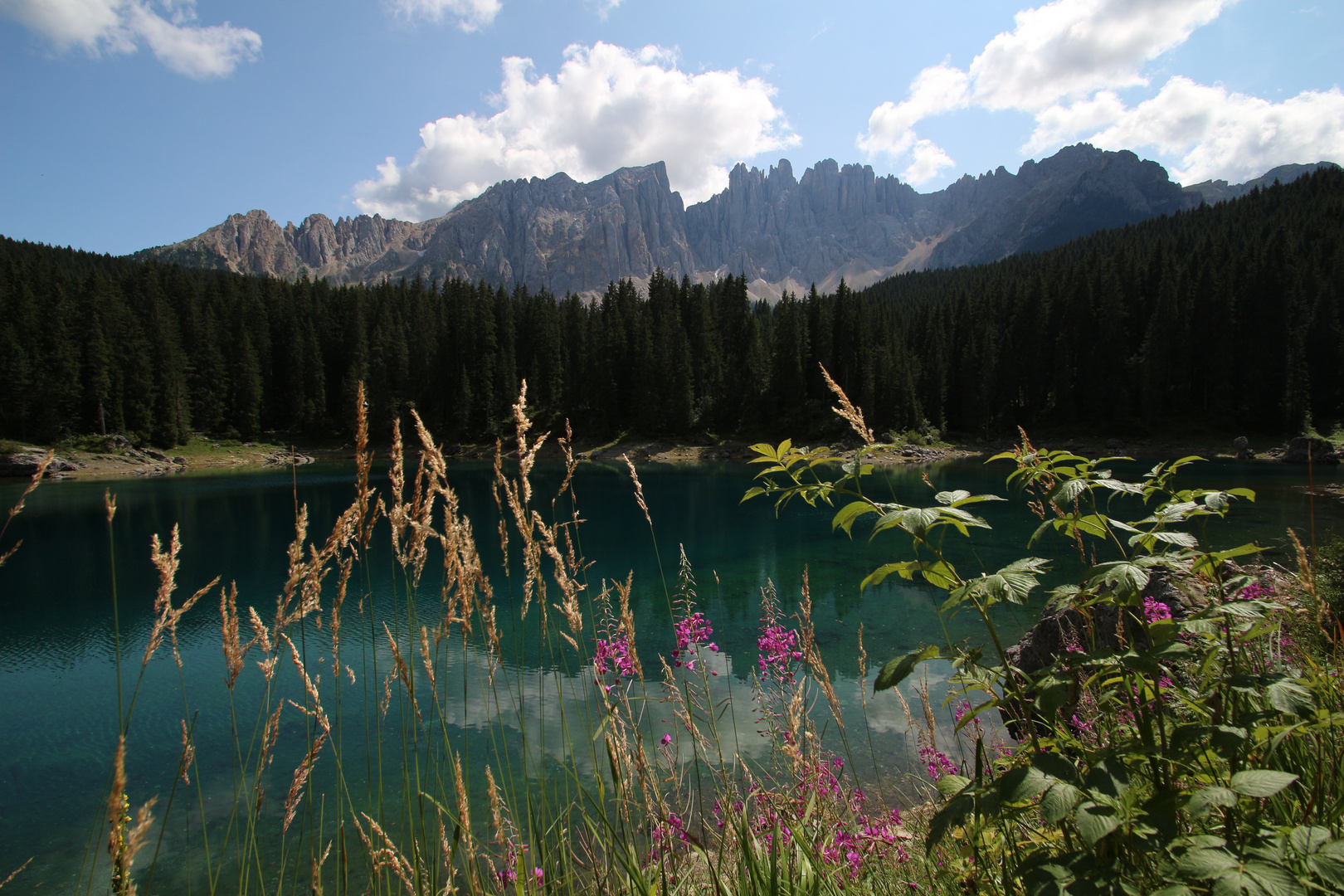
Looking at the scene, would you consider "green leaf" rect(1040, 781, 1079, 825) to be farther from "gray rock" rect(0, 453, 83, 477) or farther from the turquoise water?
"gray rock" rect(0, 453, 83, 477)

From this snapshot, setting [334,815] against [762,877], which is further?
[334,815]

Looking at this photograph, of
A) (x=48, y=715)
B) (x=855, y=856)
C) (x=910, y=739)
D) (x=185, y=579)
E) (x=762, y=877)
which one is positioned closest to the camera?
(x=762, y=877)

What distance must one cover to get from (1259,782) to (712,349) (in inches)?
2441

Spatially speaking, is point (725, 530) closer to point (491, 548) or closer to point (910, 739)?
point (491, 548)

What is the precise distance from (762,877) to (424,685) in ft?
25.7

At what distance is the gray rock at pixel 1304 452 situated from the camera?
36.7 m

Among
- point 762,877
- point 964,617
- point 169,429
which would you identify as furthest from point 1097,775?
point 169,429

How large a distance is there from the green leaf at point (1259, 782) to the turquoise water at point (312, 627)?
55 centimetres

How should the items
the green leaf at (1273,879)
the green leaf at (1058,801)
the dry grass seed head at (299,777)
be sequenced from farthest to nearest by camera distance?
1. the dry grass seed head at (299,777)
2. the green leaf at (1058,801)
3. the green leaf at (1273,879)

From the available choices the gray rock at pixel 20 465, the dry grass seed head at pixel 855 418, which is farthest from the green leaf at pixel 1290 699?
the gray rock at pixel 20 465

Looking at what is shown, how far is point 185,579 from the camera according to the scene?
52.9ft

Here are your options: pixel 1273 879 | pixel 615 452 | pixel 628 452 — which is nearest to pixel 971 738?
pixel 1273 879

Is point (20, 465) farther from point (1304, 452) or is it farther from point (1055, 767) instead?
point (1304, 452)

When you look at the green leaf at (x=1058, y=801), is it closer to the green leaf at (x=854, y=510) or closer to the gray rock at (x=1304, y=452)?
the green leaf at (x=854, y=510)
